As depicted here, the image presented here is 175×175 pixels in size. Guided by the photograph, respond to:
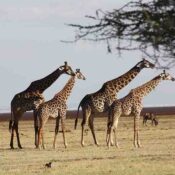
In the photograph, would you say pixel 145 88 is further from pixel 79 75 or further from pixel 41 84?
pixel 41 84

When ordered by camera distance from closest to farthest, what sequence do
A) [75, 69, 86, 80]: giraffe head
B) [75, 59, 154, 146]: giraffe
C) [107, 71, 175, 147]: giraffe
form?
[107, 71, 175, 147]: giraffe < [75, 59, 154, 146]: giraffe < [75, 69, 86, 80]: giraffe head

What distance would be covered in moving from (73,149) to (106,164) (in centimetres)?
571

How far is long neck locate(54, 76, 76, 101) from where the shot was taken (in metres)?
27.5

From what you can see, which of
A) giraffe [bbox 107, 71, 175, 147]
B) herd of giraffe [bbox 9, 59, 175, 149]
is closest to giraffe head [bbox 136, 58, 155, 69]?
herd of giraffe [bbox 9, 59, 175, 149]

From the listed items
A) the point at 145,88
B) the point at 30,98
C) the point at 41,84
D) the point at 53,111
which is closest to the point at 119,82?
the point at 145,88

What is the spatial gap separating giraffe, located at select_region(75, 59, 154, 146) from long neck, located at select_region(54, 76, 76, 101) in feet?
2.33

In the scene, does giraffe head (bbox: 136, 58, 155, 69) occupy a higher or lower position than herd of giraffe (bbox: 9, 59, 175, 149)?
higher

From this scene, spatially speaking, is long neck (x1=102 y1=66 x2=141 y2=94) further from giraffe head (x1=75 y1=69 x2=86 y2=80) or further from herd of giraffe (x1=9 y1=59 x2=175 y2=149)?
giraffe head (x1=75 y1=69 x2=86 y2=80)

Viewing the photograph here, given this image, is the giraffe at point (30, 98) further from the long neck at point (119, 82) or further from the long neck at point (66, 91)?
the long neck at point (119, 82)

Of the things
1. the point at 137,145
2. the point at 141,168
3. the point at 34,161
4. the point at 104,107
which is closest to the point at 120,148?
the point at 137,145

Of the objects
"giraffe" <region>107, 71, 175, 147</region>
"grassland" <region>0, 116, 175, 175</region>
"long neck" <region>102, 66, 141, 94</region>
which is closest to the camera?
"grassland" <region>0, 116, 175, 175</region>

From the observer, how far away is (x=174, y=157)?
2172cm

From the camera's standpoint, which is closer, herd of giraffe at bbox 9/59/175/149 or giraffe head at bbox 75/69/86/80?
herd of giraffe at bbox 9/59/175/149

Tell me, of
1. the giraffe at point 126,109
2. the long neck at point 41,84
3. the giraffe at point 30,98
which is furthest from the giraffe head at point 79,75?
the giraffe at point 126,109
